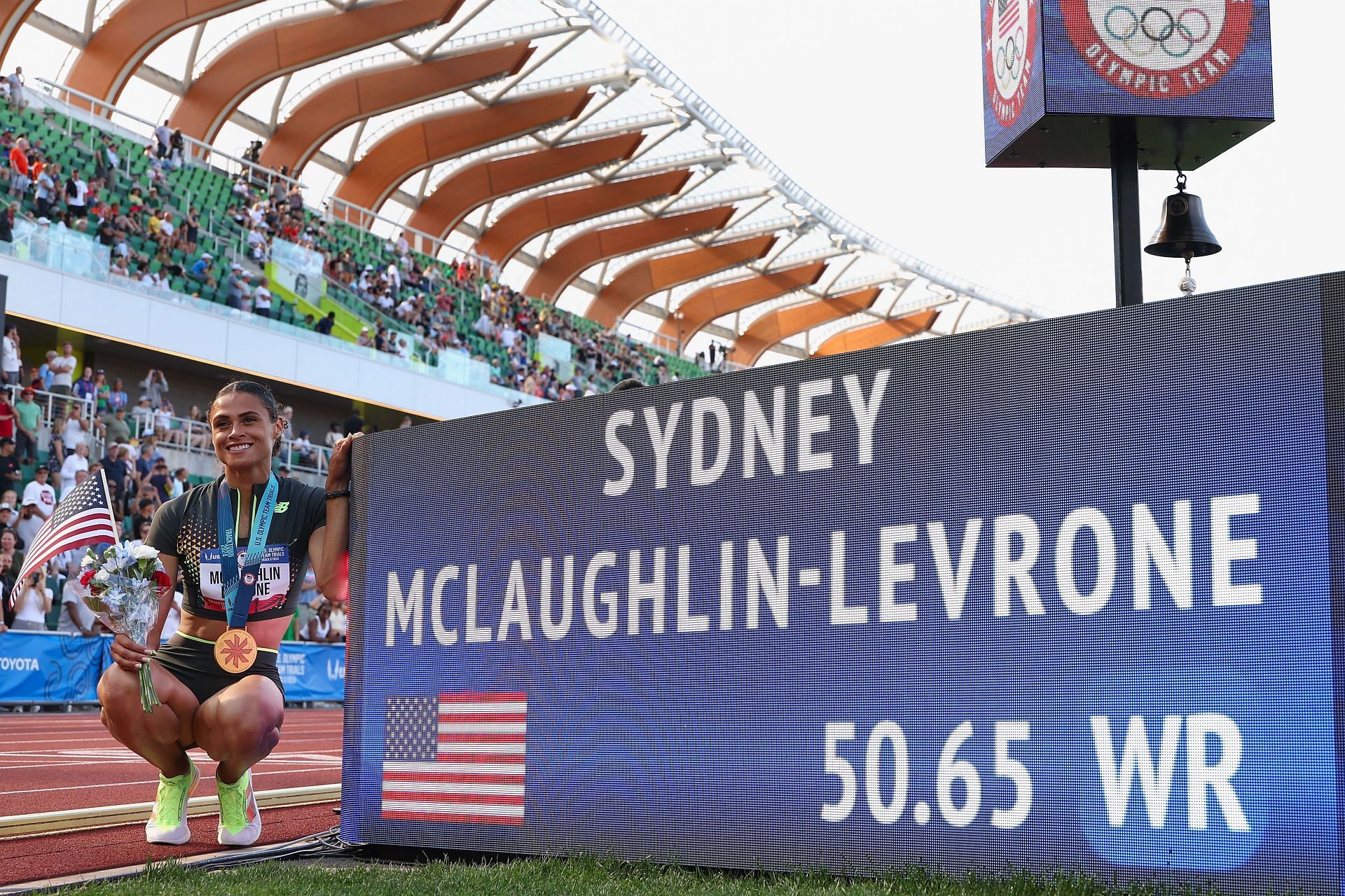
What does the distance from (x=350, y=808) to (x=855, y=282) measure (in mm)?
51518

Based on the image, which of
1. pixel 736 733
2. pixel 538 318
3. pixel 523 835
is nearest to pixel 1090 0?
pixel 736 733

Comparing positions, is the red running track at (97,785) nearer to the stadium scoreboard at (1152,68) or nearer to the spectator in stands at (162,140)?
the stadium scoreboard at (1152,68)

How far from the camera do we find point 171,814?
5.60 metres

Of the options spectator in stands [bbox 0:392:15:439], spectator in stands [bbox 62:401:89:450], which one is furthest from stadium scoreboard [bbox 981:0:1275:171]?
spectator in stands [bbox 62:401:89:450]

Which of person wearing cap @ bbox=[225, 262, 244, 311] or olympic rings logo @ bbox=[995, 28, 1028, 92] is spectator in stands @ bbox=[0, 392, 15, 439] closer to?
→ person wearing cap @ bbox=[225, 262, 244, 311]

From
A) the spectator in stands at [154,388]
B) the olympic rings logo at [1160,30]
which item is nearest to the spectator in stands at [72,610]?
the spectator in stands at [154,388]

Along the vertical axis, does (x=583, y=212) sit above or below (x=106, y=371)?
above

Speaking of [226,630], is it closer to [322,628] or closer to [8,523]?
[8,523]

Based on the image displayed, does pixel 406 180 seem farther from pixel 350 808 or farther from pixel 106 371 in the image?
pixel 350 808

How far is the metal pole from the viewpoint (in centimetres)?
673

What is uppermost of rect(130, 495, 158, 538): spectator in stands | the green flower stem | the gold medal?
rect(130, 495, 158, 538): spectator in stands

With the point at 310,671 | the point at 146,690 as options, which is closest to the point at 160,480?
the point at 310,671

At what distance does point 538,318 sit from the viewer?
41656mm

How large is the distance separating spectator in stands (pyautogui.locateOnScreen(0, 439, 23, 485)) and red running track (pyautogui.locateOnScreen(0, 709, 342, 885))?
134 inches
